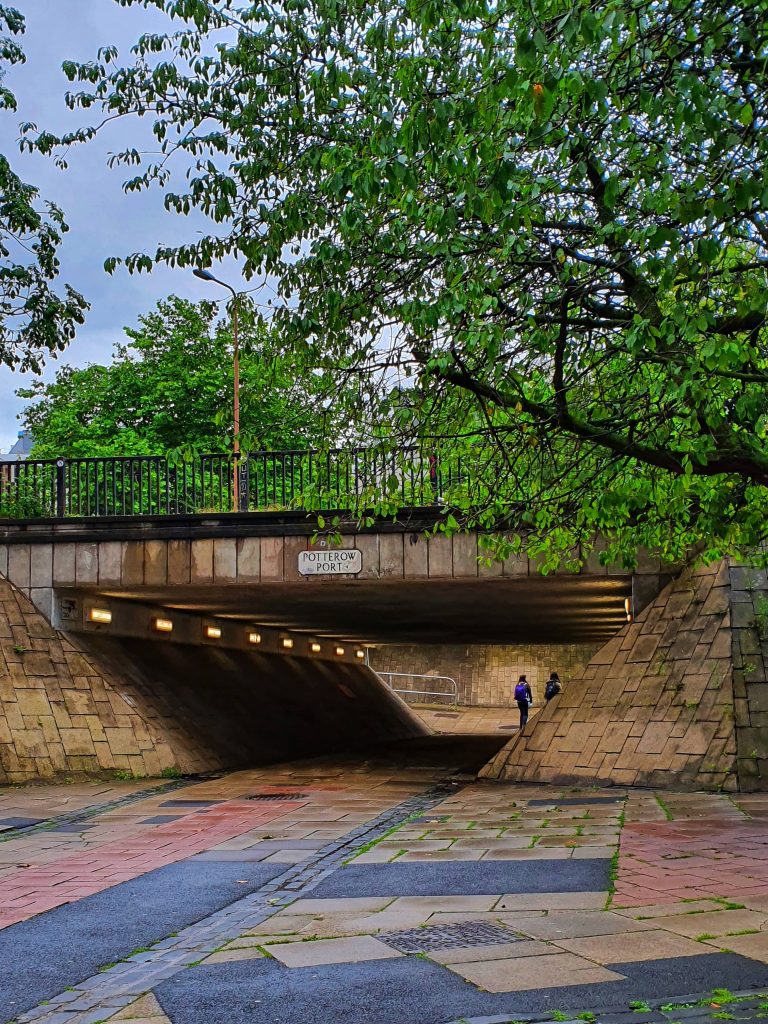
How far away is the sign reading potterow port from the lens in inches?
621

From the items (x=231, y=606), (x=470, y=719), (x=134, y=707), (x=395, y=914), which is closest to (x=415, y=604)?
(x=231, y=606)

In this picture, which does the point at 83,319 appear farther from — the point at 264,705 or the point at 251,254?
the point at 264,705

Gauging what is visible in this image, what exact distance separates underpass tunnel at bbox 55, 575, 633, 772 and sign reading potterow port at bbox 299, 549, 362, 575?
0.98 ft

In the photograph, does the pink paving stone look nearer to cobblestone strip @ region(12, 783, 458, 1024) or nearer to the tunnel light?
cobblestone strip @ region(12, 783, 458, 1024)

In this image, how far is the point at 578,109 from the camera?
6.03 meters

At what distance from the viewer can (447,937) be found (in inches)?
241

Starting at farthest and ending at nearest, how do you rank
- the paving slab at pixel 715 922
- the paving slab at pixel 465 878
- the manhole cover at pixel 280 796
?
the manhole cover at pixel 280 796 < the paving slab at pixel 465 878 < the paving slab at pixel 715 922

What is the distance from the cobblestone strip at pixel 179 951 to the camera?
498 centimetres

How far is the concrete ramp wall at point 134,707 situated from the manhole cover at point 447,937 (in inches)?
403

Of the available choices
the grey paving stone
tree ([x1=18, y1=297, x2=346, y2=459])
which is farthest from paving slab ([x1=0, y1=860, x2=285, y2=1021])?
tree ([x1=18, y1=297, x2=346, y2=459])

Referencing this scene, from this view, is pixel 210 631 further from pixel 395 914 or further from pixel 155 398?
pixel 155 398

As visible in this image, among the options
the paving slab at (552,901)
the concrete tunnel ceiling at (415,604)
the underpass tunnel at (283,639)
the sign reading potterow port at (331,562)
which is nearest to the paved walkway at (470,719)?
the underpass tunnel at (283,639)

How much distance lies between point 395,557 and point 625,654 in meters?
3.81

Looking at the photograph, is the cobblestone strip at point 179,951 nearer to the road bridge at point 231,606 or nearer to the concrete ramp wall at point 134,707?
the road bridge at point 231,606
